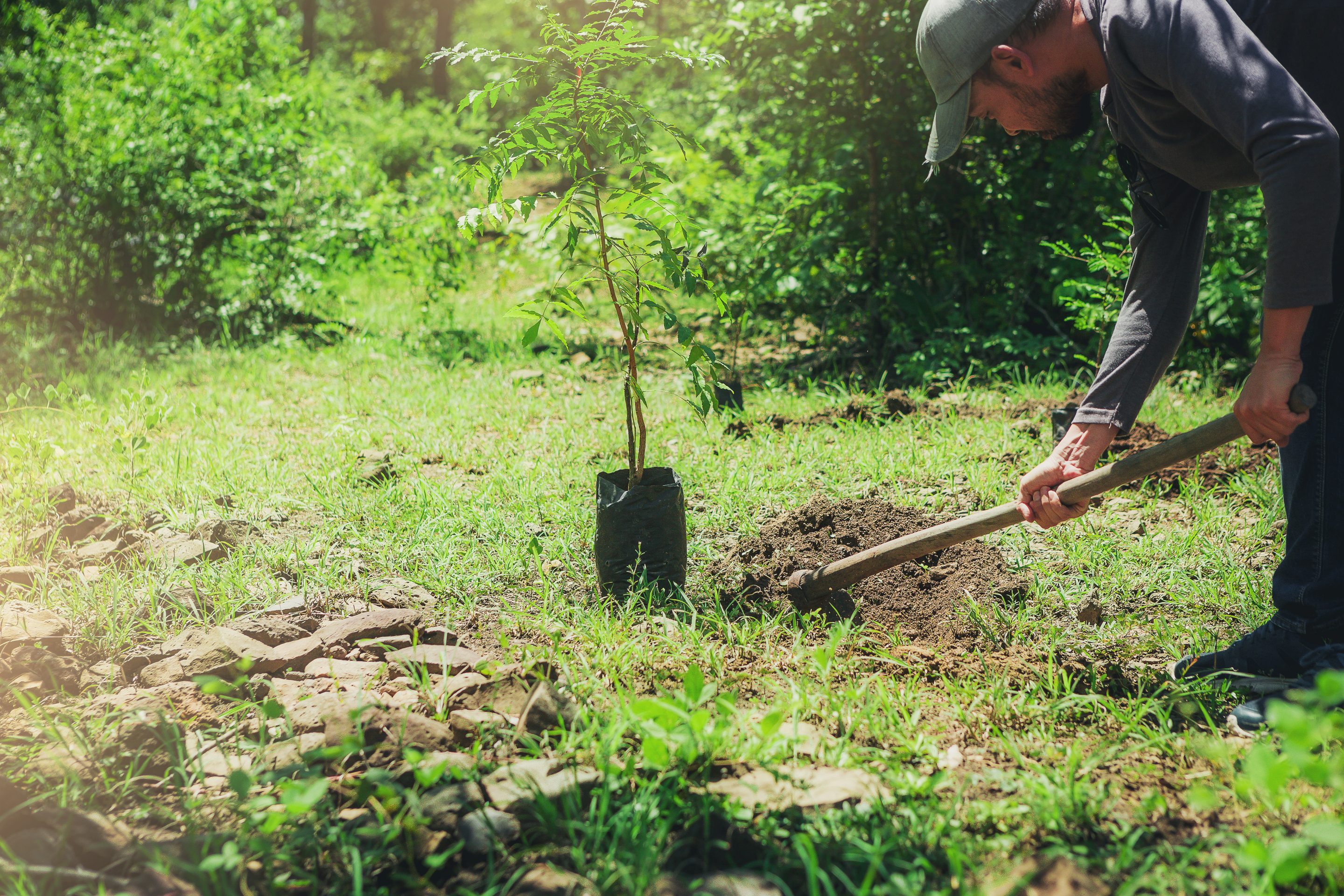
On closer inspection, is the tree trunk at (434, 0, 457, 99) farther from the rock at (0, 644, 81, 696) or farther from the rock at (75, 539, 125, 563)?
the rock at (0, 644, 81, 696)

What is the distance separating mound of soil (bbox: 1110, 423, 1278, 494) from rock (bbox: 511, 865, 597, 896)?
8.92ft

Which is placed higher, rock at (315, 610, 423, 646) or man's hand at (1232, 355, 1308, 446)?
man's hand at (1232, 355, 1308, 446)

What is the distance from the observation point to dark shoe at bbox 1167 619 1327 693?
2244mm

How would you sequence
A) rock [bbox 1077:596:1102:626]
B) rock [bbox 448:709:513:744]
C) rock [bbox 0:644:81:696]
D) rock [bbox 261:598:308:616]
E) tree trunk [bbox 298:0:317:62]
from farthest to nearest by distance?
tree trunk [bbox 298:0:317:62] → rock [bbox 261:598:308:616] → rock [bbox 1077:596:1102:626] → rock [bbox 0:644:81:696] → rock [bbox 448:709:513:744]

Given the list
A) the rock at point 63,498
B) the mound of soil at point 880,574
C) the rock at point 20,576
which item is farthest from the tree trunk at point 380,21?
the mound of soil at point 880,574

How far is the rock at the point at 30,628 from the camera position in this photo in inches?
97.6

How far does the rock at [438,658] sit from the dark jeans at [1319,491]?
200 cm

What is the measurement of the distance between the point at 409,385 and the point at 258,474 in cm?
157

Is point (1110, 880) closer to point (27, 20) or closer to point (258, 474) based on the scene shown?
point (258, 474)

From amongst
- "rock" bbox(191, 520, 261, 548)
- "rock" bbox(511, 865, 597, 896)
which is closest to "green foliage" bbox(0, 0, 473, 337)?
"rock" bbox(191, 520, 261, 548)

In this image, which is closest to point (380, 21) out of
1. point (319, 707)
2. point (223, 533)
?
point (223, 533)

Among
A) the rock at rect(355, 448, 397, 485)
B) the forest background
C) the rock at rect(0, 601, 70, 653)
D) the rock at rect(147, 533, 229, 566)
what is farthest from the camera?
the forest background

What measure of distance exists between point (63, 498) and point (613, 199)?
238 cm

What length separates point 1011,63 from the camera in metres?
2.17
